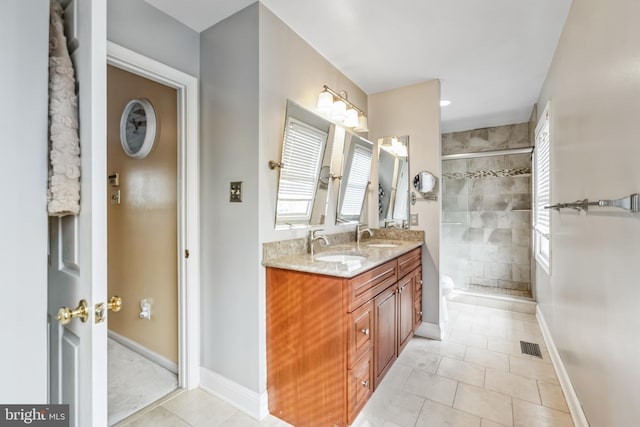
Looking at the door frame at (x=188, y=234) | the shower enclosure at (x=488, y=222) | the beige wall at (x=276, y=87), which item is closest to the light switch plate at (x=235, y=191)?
the beige wall at (x=276, y=87)

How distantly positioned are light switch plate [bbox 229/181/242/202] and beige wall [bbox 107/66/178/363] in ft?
1.80

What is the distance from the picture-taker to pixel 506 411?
1767mm

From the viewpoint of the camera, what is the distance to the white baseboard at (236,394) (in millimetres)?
1731

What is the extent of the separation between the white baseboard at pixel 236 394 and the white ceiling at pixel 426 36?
7.74 feet

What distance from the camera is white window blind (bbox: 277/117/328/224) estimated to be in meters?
1.94

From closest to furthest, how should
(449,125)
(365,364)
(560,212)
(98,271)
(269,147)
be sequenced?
(98,271) → (365,364) → (269,147) → (560,212) → (449,125)

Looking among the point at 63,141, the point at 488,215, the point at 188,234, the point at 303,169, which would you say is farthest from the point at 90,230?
the point at 488,215

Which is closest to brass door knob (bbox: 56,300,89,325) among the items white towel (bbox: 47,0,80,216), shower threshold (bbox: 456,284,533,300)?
white towel (bbox: 47,0,80,216)

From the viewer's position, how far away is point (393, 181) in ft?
9.96

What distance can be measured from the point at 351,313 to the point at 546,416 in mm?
1384

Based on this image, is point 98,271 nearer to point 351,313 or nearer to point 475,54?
point 351,313

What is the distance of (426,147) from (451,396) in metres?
2.08

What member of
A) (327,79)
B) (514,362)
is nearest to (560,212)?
(514,362)

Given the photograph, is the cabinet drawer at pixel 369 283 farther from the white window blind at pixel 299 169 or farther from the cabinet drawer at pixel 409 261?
the white window blind at pixel 299 169
